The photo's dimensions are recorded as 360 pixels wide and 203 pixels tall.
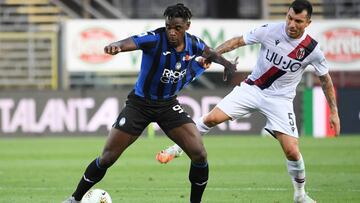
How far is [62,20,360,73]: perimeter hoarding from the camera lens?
27875 mm

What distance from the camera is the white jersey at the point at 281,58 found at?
11406mm

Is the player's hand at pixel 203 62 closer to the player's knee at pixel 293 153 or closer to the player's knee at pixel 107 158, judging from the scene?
the player's knee at pixel 107 158

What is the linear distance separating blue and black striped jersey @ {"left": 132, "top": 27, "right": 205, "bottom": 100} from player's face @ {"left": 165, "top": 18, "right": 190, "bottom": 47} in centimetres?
11

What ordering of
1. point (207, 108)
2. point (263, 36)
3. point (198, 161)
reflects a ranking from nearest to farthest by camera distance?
point (198, 161), point (263, 36), point (207, 108)

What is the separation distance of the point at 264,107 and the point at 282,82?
0.38m

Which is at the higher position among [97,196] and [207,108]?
[97,196]

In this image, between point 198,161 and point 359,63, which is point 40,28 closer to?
point 359,63

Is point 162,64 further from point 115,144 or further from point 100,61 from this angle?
point 100,61

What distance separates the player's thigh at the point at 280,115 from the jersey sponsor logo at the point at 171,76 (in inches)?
68.8

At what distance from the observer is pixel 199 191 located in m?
10.6

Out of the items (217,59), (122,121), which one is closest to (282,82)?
(217,59)

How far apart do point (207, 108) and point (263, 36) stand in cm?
1502

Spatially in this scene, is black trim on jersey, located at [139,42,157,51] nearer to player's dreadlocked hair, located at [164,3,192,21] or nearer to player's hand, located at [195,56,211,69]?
player's dreadlocked hair, located at [164,3,192,21]

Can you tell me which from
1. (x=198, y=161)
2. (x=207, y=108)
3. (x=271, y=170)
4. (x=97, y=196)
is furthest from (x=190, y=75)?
(x=207, y=108)
